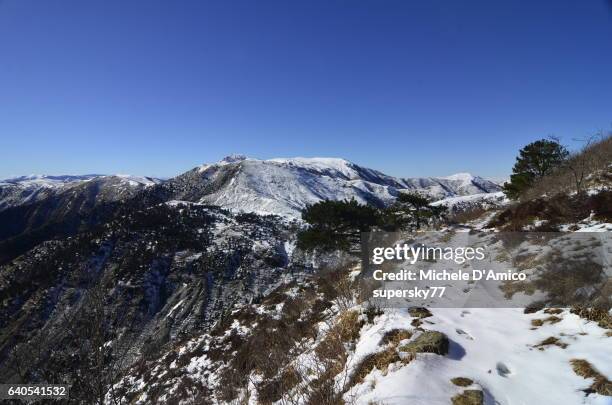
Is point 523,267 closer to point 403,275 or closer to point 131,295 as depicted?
point 403,275

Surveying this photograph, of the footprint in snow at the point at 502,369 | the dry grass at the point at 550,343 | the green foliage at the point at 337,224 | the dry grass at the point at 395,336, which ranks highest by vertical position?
the green foliage at the point at 337,224

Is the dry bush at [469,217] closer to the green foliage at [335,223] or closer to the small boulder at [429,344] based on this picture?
the green foliage at [335,223]

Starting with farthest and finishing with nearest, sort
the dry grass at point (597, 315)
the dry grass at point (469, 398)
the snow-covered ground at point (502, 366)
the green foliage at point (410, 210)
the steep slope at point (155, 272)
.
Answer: the steep slope at point (155, 272), the green foliage at point (410, 210), the dry grass at point (597, 315), the snow-covered ground at point (502, 366), the dry grass at point (469, 398)

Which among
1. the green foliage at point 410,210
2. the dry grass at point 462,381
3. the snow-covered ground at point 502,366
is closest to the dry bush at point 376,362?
the snow-covered ground at point 502,366

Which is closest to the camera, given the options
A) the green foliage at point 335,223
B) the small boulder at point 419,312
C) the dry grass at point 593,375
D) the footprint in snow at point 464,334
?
the dry grass at point 593,375

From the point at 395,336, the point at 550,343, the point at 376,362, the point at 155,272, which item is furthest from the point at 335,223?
the point at 155,272

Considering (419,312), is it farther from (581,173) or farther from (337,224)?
(581,173)

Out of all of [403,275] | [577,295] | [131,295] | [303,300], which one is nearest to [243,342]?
[303,300]
